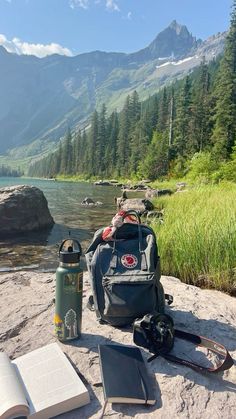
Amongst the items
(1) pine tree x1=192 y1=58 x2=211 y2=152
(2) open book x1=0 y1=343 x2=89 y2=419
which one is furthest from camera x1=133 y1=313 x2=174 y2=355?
(1) pine tree x1=192 y1=58 x2=211 y2=152

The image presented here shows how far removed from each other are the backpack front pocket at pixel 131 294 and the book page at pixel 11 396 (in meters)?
1.11

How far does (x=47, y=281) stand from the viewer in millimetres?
4984

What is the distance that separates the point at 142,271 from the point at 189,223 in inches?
128

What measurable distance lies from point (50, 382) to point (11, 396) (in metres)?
0.33

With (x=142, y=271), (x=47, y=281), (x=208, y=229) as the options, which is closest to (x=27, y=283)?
(x=47, y=281)

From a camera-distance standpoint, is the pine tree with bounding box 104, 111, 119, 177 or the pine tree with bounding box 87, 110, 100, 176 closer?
the pine tree with bounding box 104, 111, 119, 177

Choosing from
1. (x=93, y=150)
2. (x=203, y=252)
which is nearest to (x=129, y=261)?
(x=203, y=252)

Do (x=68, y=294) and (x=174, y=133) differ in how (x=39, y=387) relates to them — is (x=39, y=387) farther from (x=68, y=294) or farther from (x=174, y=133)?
(x=174, y=133)

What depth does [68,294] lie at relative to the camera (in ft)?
9.88

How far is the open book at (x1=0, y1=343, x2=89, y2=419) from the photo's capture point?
2.07 meters

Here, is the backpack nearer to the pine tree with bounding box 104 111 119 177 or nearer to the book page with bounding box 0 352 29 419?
the book page with bounding box 0 352 29 419

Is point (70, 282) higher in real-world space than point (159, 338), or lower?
higher

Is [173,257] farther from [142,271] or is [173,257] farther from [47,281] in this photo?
[142,271]

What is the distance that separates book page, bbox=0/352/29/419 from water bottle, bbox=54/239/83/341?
733 millimetres
